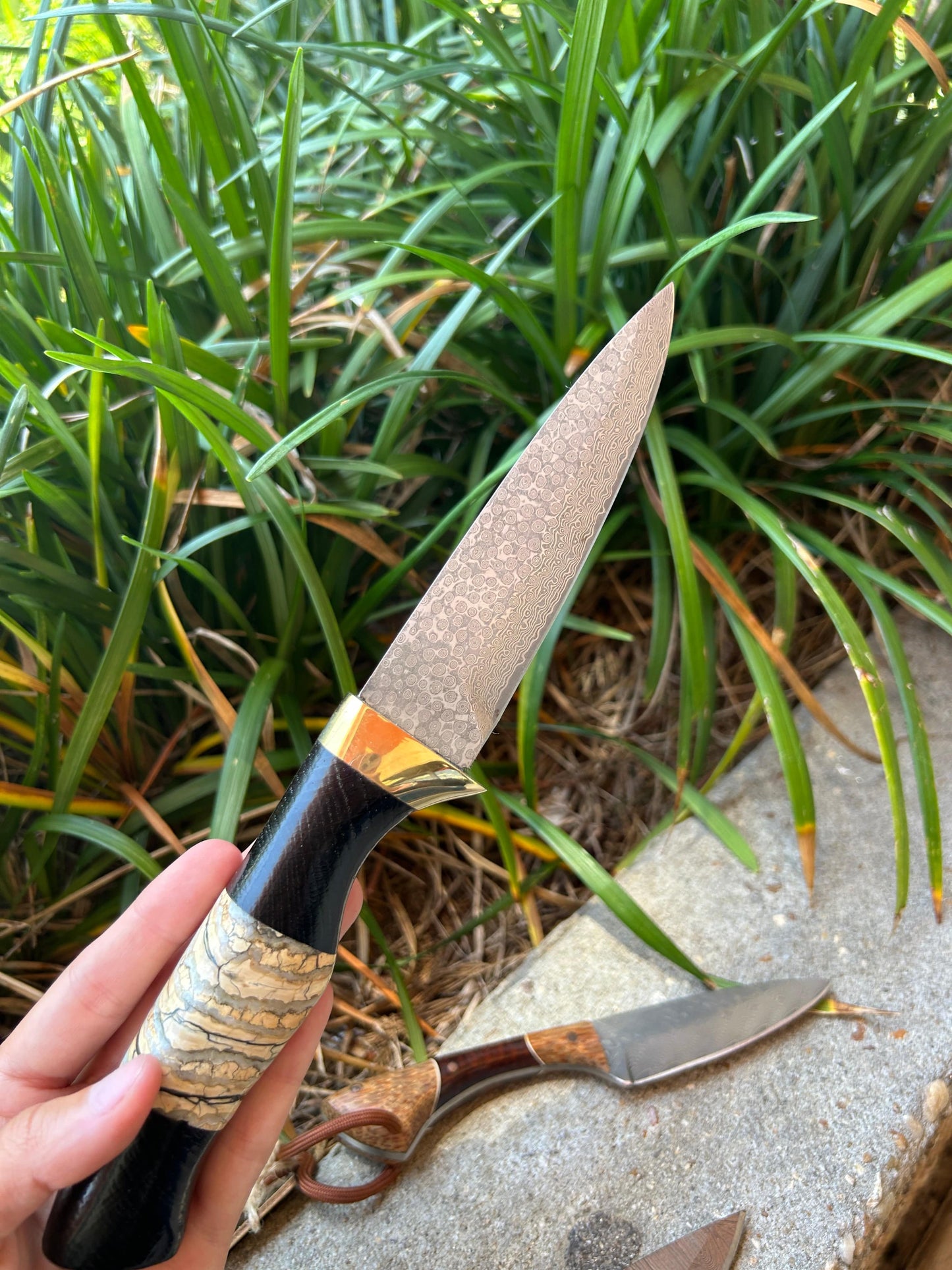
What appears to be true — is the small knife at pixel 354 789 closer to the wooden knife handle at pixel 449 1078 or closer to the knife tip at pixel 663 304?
the knife tip at pixel 663 304

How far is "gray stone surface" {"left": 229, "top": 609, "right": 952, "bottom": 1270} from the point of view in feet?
1.84

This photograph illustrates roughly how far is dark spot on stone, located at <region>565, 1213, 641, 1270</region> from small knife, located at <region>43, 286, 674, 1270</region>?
0.26 metres

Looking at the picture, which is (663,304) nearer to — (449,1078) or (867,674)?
(867,674)

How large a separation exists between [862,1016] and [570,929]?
238mm

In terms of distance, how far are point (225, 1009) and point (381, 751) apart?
158 mm

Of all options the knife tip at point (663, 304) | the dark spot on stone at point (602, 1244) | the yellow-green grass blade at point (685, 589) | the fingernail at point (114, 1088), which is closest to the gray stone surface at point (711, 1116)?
the dark spot on stone at point (602, 1244)

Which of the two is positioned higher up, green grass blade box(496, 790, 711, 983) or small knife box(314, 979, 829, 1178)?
green grass blade box(496, 790, 711, 983)

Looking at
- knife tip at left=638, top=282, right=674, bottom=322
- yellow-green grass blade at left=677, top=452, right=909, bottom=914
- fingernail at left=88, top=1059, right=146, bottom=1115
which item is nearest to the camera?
fingernail at left=88, top=1059, right=146, bottom=1115

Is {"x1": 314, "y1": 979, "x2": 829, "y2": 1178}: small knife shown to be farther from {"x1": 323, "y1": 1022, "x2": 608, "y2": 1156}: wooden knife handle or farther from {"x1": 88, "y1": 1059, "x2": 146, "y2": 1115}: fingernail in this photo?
{"x1": 88, "y1": 1059, "x2": 146, "y2": 1115}: fingernail

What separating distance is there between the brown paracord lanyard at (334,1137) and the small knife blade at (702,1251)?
0.58ft

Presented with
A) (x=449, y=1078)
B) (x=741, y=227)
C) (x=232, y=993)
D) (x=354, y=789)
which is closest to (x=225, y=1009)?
(x=232, y=993)

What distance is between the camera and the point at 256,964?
1.39ft

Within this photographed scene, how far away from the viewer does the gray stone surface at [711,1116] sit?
56 cm

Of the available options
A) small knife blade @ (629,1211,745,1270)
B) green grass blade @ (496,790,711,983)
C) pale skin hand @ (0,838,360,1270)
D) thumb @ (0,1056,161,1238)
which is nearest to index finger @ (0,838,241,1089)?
pale skin hand @ (0,838,360,1270)
